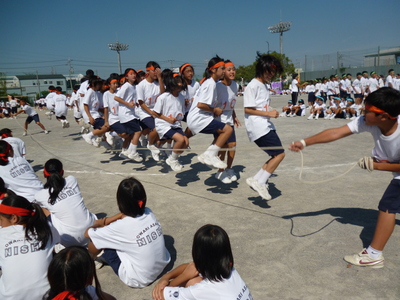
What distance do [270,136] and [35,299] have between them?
3.42 meters

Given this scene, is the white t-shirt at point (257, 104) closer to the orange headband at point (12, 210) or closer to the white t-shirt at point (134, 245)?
the white t-shirt at point (134, 245)

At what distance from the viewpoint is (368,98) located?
9.48 feet

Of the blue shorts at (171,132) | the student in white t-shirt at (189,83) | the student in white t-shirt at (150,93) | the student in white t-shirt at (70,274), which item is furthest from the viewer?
the student in white t-shirt at (150,93)

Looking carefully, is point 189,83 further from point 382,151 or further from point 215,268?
point 215,268

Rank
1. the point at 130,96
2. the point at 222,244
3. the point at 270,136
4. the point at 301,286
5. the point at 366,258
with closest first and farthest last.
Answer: the point at 222,244 → the point at 301,286 → the point at 366,258 → the point at 270,136 → the point at 130,96

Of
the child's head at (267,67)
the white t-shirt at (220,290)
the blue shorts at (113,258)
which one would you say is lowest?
the blue shorts at (113,258)

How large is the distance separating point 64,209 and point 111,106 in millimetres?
4766

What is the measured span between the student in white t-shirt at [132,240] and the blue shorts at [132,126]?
4.64 meters

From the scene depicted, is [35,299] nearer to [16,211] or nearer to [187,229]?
[16,211]

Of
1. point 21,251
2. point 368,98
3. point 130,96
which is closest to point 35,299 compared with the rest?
point 21,251

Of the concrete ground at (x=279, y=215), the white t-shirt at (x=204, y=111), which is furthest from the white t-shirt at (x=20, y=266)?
the white t-shirt at (x=204, y=111)

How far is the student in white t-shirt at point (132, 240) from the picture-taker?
2.87 m

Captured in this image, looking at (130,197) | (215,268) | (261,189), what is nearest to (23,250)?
(130,197)

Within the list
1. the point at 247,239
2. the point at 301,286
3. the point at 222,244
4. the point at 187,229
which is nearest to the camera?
the point at 222,244
